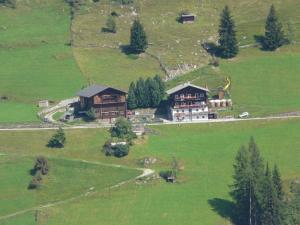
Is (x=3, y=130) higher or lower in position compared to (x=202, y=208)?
higher

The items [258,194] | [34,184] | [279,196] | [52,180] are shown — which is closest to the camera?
[258,194]

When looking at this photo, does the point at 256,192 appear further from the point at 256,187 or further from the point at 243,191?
the point at 243,191

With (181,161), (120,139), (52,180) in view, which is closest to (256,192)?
(181,161)

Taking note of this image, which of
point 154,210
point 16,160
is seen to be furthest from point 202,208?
point 16,160

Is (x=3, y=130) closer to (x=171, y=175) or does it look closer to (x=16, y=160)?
(x=16, y=160)

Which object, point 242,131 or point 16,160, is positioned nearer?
point 16,160

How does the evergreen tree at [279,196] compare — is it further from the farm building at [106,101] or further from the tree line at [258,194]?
the farm building at [106,101]

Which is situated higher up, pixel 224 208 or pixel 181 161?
pixel 181 161
